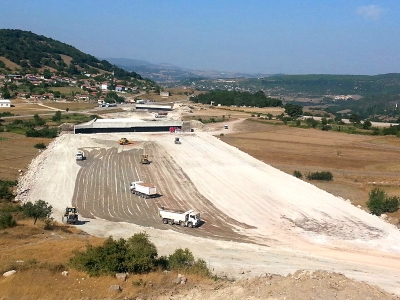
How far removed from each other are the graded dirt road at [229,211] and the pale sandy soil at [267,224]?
0.07 metres

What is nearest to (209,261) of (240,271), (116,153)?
(240,271)

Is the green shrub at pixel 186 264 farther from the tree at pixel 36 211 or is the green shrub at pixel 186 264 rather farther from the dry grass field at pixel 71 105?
the dry grass field at pixel 71 105

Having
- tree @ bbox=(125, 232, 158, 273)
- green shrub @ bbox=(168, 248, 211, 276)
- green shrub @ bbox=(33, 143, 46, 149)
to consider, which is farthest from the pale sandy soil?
green shrub @ bbox=(33, 143, 46, 149)

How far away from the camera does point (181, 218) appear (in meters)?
30.9

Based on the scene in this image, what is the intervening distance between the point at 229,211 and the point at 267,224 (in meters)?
3.82

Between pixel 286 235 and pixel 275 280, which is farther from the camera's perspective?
pixel 286 235

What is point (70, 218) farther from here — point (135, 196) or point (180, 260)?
point (180, 260)

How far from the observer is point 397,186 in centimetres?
4666

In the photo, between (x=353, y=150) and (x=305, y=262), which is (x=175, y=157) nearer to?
(x=353, y=150)

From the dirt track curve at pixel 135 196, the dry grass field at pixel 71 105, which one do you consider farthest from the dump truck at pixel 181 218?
the dry grass field at pixel 71 105

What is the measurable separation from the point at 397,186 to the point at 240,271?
30649 millimetres

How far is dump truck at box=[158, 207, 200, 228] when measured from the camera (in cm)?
3086

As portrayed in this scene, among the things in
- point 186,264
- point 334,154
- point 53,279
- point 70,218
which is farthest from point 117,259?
point 334,154

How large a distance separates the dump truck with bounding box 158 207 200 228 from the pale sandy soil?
1888 millimetres
